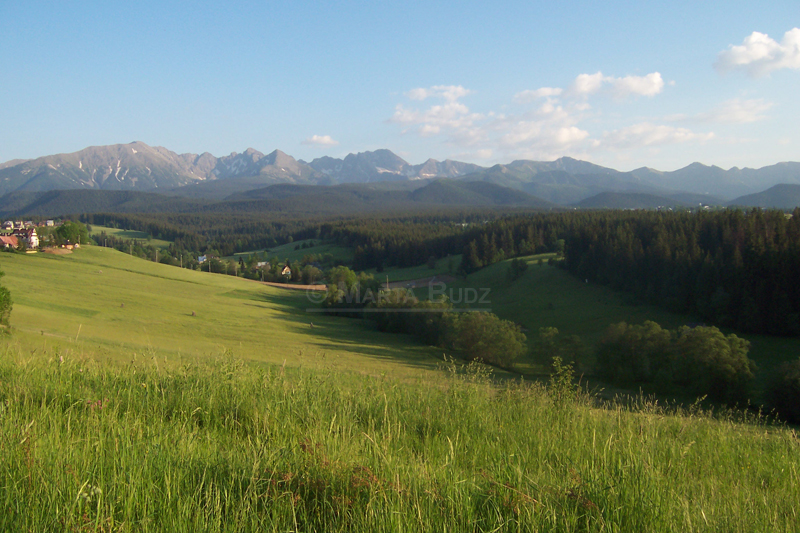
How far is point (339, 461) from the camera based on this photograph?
3186 millimetres

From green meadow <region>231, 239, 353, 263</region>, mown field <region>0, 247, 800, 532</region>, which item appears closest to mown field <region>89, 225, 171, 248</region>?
green meadow <region>231, 239, 353, 263</region>

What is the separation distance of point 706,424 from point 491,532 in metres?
5.07

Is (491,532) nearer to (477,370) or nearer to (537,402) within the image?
(537,402)

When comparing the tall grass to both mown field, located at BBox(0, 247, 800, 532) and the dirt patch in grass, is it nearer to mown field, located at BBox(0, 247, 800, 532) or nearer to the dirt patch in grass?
mown field, located at BBox(0, 247, 800, 532)

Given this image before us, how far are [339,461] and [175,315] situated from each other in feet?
175

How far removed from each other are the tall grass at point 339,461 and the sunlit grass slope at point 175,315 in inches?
881

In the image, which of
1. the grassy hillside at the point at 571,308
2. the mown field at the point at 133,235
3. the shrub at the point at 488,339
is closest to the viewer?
the shrub at the point at 488,339

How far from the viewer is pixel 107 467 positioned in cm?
299

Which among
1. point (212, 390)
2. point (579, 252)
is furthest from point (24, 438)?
point (579, 252)

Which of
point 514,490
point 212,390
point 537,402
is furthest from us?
point 537,402

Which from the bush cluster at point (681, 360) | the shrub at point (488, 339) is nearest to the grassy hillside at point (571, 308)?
the shrub at point (488, 339)

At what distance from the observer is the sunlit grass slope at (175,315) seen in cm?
3553

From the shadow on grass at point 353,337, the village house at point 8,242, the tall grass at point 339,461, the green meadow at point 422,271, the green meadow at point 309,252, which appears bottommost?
the shadow on grass at point 353,337

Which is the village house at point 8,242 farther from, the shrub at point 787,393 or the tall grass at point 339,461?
the shrub at point 787,393
